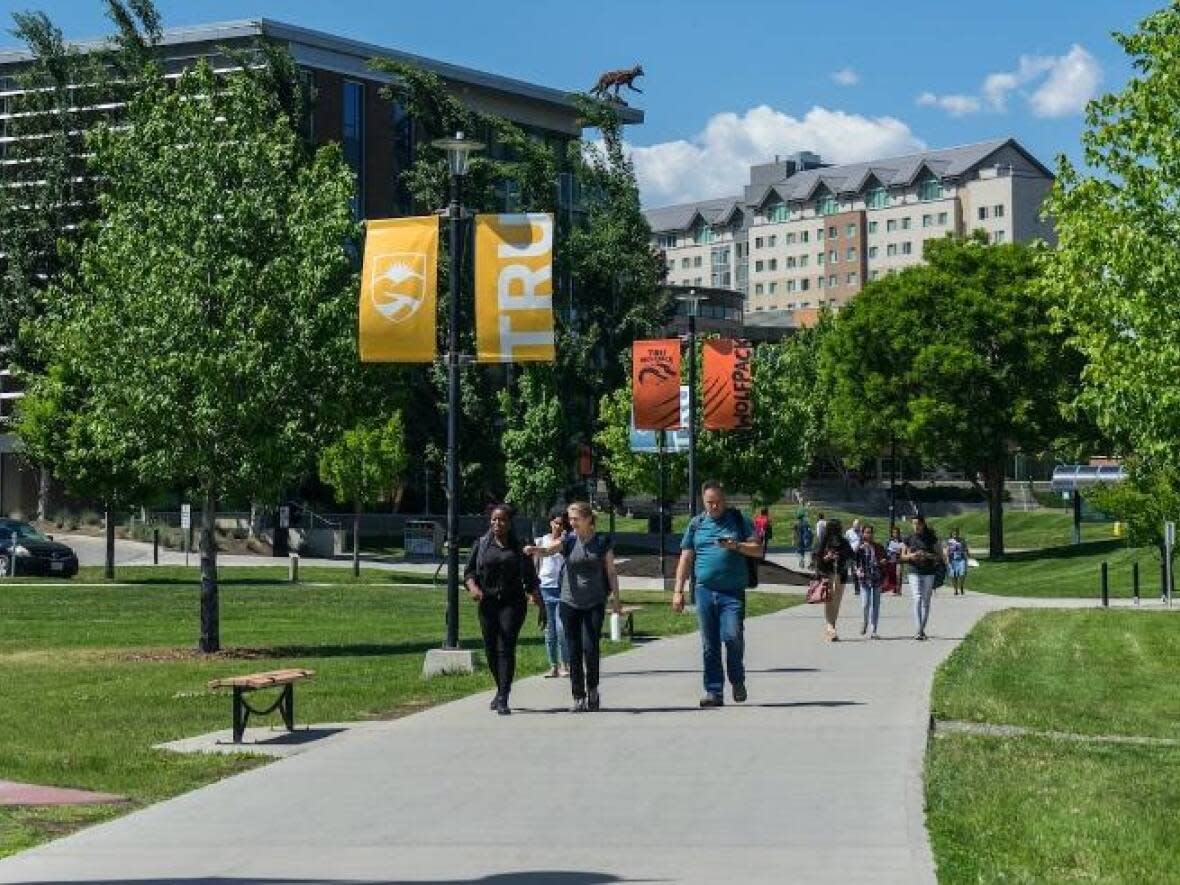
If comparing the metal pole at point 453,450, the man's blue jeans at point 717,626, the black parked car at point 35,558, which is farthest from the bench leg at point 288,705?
the black parked car at point 35,558

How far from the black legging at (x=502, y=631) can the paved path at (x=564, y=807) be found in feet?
1.46

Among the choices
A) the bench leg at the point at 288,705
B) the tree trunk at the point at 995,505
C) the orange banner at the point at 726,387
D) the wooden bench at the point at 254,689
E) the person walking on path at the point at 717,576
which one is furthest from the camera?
the tree trunk at the point at 995,505

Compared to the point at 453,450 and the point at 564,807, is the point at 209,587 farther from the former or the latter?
the point at 564,807

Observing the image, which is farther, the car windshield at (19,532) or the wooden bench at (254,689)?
the car windshield at (19,532)

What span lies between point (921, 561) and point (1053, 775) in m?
15.3

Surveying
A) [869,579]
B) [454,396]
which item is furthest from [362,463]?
[454,396]

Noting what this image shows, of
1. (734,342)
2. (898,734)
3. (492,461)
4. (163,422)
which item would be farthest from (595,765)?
(492,461)

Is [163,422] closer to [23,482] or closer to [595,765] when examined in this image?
[595,765]

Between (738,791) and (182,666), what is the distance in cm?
1343

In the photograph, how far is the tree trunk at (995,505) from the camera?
7262 centimetres

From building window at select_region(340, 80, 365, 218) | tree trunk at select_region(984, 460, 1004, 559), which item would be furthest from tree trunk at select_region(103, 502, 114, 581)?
building window at select_region(340, 80, 365, 218)

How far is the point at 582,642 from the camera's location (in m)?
17.0

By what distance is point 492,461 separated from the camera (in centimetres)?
7538

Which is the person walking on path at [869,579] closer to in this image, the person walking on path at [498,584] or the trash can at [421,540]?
the person walking on path at [498,584]
